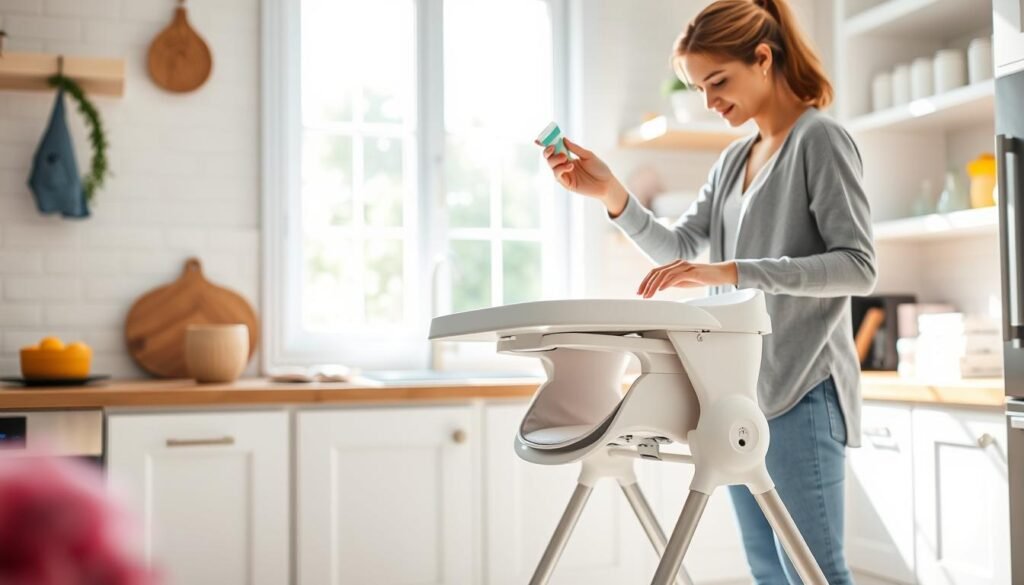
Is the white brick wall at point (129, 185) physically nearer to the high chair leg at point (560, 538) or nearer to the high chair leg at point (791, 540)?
the high chair leg at point (560, 538)

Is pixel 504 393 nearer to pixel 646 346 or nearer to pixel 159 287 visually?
pixel 159 287

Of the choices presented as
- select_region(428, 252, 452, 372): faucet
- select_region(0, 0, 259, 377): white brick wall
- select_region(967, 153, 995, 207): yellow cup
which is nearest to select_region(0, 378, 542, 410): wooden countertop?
select_region(0, 0, 259, 377): white brick wall

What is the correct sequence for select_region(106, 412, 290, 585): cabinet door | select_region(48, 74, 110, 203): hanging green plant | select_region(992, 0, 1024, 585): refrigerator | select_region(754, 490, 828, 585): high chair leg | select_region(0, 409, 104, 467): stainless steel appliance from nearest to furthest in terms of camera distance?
select_region(754, 490, 828, 585): high chair leg < select_region(992, 0, 1024, 585): refrigerator < select_region(0, 409, 104, 467): stainless steel appliance < select_region(106, 412, 290, 585): cabinet door < select_region(48, 74, 110, 203): hanging green plant

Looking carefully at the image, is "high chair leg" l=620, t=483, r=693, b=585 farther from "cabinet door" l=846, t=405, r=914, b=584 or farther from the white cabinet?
"cabinet door" l=846, t=405, r=914, b=584

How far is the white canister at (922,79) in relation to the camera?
3455 millimetres

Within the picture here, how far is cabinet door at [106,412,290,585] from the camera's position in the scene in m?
2.63

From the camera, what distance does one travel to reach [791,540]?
146 centimetres

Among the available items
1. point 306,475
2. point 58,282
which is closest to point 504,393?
point 306,475

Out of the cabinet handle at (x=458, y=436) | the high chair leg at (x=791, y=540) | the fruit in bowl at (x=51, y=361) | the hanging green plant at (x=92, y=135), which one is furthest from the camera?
the hanging green plant at (x=92, y=135)

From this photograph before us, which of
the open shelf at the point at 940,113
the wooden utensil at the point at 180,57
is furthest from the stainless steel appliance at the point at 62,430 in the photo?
the open shelf at the point at 940,113

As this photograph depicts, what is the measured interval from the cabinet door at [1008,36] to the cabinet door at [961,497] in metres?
0.89

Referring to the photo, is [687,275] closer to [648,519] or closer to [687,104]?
[648,519]

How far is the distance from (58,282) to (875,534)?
266cm

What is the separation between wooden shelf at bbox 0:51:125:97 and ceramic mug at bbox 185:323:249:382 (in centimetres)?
82
